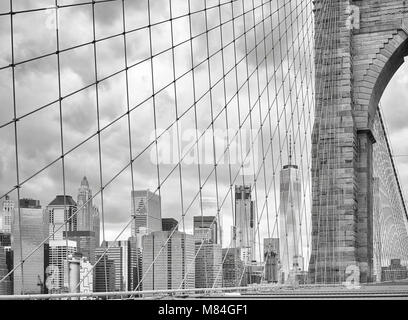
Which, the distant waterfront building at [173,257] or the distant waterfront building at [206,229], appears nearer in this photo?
the distant waterfront building at [173,257]

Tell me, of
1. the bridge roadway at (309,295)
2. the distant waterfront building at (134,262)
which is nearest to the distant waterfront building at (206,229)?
the distant waterfront building at (134,262)

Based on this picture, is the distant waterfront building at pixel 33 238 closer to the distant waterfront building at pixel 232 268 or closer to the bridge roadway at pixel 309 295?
the bridge roadway at pixel 309 295

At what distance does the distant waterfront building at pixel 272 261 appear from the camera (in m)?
13.8

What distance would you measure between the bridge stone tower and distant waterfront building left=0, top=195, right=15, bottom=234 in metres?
9.73

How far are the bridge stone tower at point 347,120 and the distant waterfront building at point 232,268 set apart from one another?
141 inches

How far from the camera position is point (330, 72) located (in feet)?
55.4

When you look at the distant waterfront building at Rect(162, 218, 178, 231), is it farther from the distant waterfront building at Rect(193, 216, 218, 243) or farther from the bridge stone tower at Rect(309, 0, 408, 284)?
the bridge stone tower at Rect(309, 0, 408, 284)

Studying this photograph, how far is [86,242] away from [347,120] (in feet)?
29.9

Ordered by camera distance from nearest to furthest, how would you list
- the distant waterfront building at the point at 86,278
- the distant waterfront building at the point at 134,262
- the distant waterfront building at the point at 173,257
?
the distant waterfront building at the point at 86,278, the distant waterfront building at the point at 173,257, the distant waterfront building at the point at 134,262

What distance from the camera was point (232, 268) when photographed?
12.2 metres

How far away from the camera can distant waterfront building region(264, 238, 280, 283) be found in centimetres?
1380
